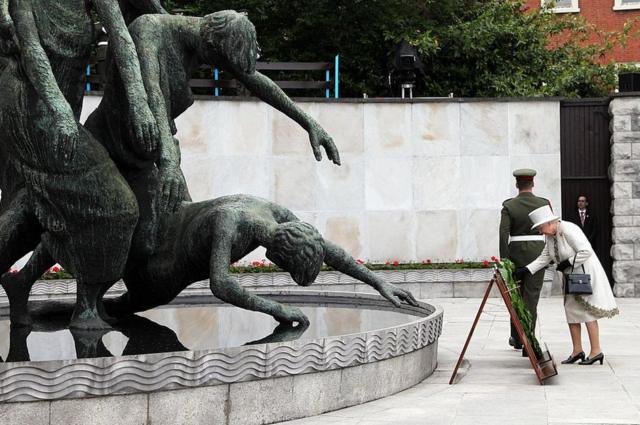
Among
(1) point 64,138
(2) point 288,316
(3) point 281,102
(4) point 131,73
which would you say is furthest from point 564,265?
(1) point 64,138

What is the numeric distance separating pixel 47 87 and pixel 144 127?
673mm

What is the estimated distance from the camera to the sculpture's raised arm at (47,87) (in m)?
6.59

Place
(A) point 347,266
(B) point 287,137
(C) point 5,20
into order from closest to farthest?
(C) point 5,20 → (A) point 347,266 → (B) point 287,137

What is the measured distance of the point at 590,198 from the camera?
678 inches

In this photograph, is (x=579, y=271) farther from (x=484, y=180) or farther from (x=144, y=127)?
(x=484, y=180)

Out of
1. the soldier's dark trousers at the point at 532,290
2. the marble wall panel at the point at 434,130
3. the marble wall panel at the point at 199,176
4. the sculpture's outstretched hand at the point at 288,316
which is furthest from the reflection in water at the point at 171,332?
the marble wall panel at the point at 434,130

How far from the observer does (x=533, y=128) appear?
17.2 m

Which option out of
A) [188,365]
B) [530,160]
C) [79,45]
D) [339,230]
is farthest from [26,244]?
[530,160]

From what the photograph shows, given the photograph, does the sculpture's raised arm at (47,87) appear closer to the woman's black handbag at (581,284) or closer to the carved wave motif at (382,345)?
the carved wave motif at (382,345)

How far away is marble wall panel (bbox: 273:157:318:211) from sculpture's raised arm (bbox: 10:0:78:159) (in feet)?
33.3

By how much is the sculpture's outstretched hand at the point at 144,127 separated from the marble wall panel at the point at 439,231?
35.2ft

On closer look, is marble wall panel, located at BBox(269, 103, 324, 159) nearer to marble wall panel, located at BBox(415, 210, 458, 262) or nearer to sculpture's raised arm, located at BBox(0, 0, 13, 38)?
marble wall panel, located at BBox(415, 210, 458, 262)

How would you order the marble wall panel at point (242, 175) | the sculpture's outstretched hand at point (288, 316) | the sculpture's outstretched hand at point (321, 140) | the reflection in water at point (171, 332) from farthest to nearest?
the marble wall panel at point (242, 175) → the sculpture's outstretched hand at point (321, 140) → the sculpture's outstretched hand at point (288, 316) → the reflection in water at point (171, 332)

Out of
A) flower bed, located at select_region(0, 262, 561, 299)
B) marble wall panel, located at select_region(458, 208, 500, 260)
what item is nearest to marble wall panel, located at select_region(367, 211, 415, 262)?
flower bed, located at select_region(0, 262, 561, 299)
